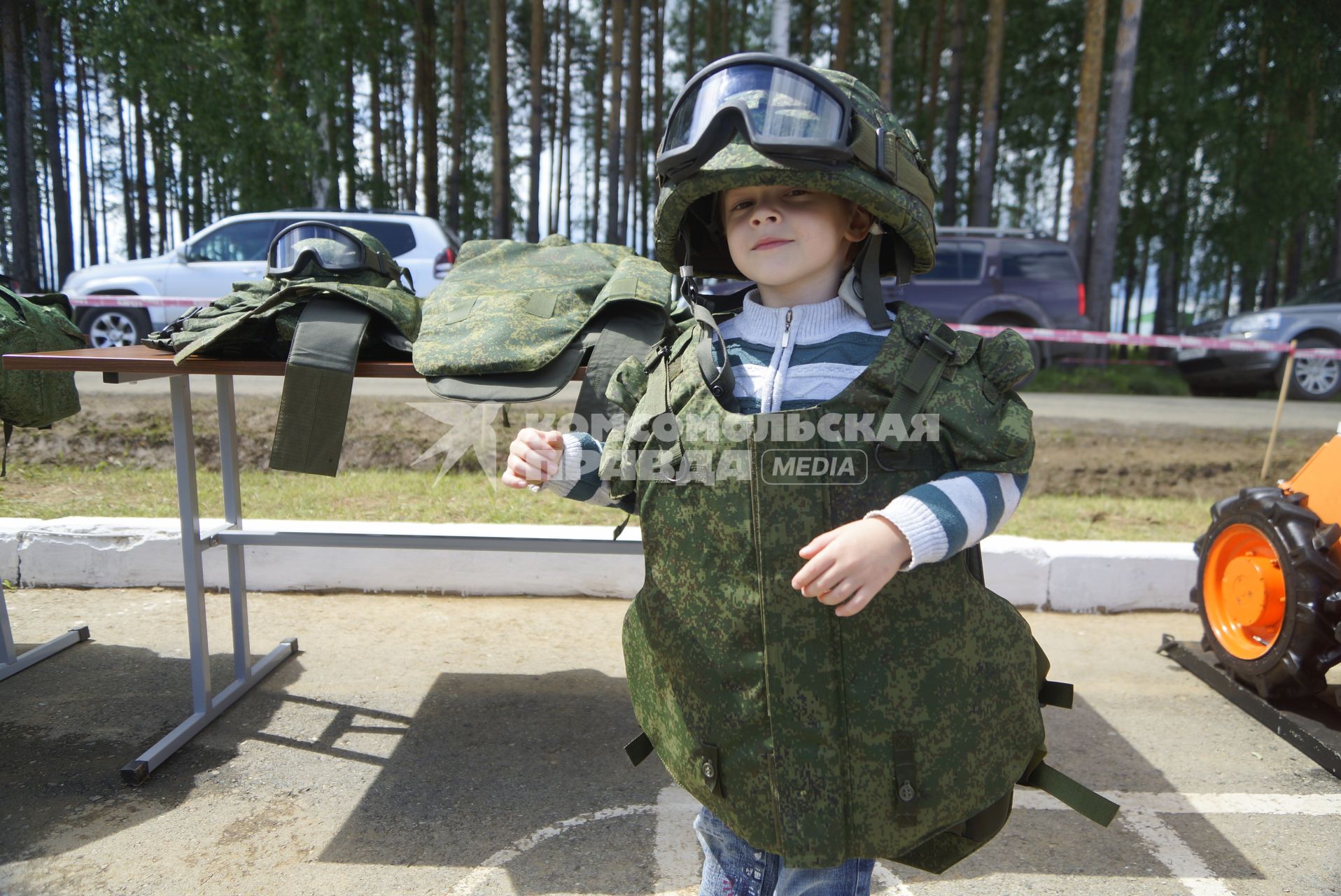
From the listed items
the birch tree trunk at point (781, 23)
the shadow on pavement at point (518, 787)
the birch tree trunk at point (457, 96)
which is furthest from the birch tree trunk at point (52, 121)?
the shadow on pavement at point (518, 787)

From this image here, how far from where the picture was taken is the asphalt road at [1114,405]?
7.61m

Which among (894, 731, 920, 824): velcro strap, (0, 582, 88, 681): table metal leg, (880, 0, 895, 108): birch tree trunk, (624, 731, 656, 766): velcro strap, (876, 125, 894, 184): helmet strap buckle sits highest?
(880, 0, 895, 108): birch tree trunk

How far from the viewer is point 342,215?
396 inches

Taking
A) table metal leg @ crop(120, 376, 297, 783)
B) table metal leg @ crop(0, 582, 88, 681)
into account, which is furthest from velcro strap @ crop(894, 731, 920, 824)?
table metal leg @ crop(0, 582, 88, 681)

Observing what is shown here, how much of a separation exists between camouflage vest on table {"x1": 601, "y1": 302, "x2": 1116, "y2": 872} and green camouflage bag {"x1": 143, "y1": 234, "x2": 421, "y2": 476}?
1.32 meters

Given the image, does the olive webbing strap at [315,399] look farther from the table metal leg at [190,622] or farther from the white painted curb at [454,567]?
the white painted curb at [454,567]

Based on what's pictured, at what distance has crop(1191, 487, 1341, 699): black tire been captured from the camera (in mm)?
2764

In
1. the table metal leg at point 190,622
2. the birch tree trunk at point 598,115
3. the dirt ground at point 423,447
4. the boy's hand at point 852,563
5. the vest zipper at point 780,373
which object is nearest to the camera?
the boy's hand at point 852,563

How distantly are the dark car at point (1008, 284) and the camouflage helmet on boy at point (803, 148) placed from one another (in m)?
9.91

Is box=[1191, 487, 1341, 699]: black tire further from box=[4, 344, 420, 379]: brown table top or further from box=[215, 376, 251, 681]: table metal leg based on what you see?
box=[215, 376, 251, 681]: table metal leg

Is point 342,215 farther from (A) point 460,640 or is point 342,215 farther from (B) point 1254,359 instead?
(B) point 1254,359

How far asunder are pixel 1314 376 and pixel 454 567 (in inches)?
429

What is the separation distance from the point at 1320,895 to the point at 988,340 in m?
1.78

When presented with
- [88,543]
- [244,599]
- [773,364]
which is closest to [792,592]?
[773,364]
